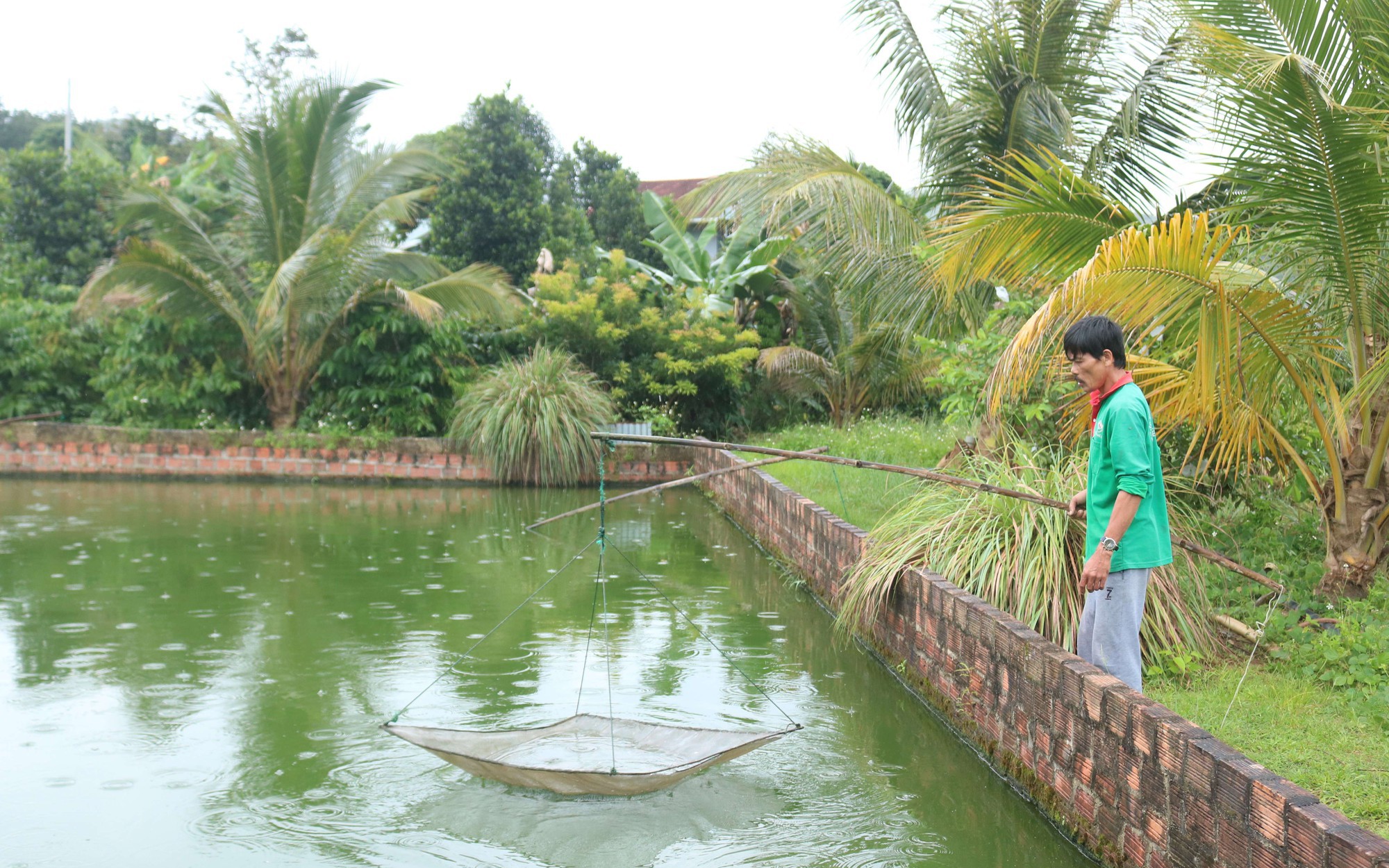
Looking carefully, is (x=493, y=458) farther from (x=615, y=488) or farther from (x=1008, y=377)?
(x=1008, y=377)

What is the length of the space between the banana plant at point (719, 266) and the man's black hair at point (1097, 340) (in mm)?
13420

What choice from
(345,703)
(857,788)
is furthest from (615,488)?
(857,788)

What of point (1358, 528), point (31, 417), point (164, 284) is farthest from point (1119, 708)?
point (31, 417)

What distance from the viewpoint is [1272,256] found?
661 cm

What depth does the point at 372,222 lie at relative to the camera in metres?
17.1

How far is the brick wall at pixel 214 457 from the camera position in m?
16.6

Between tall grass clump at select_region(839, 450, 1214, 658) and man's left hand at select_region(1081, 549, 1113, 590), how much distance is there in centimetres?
144

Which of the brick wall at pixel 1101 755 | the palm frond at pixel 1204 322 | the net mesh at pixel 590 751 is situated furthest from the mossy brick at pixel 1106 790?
the palm frond at pixel 1204 322

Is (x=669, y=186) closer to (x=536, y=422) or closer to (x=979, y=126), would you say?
(x=536, y=422)

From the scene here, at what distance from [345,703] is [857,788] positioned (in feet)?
9.35

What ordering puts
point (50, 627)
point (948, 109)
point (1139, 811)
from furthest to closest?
1. point (948, 109)
2. point (50, 627)
3. point (1139, 811)

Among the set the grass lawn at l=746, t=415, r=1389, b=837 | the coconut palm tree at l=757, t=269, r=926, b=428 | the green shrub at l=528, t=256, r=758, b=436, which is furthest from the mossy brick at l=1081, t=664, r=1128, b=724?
the green shrub at l=528, t=256, r=758, b=436

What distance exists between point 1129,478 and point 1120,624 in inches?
23.9

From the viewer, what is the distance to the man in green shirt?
4.23 metres
